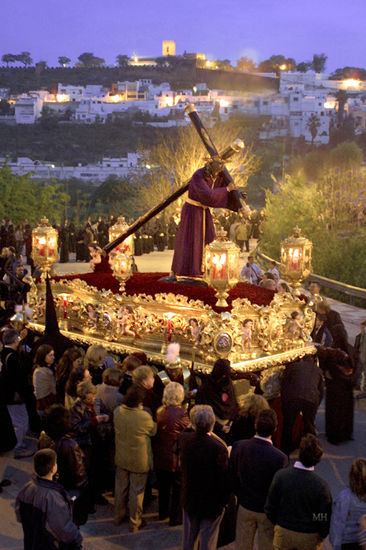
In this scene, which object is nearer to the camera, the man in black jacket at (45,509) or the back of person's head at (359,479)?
the back of person's head at (359,479)

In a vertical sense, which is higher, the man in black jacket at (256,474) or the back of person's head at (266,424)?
the back of person's head at (266,424)

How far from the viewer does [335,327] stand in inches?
348

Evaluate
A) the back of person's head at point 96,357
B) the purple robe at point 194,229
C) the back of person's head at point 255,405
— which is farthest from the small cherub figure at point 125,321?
the back of person's head at point 255,405

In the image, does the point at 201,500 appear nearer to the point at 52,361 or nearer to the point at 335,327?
the point at 52,361

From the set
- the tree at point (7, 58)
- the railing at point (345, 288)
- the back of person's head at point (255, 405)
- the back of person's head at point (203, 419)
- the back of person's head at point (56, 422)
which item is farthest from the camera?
the tree at point (7, 58)

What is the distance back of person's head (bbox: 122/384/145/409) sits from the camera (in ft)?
19.5

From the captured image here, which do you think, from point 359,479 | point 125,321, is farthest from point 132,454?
point 125,321

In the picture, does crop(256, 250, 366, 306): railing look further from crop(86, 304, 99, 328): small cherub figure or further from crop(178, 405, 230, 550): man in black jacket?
crop(178, 405, 230, 550): man in black jacket

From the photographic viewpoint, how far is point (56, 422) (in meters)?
5.39

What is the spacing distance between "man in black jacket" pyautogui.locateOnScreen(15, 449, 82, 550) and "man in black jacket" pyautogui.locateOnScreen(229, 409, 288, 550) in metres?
1.32

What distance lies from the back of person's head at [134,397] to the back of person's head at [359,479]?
2.21 meters

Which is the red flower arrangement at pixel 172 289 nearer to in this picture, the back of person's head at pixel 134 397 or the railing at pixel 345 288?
the back of person's head at pixel 134 397

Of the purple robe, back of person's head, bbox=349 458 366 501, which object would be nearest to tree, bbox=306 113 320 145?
the purple robe

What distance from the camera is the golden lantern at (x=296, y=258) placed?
887 centimetres
